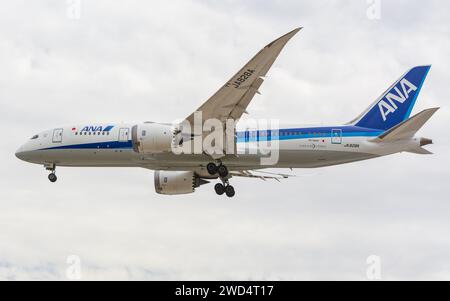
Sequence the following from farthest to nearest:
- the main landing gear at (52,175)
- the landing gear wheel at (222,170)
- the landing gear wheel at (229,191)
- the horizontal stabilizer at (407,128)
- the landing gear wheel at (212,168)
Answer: the main landing gear at (52,175)
the landing gear wheel at (229,191)
the landing gear wheel at (222,170)
the landing gear wheel at (212,168)
the horizontal stabilizer at (407,128)

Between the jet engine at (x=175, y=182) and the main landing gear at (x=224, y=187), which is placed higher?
the jet engine at (x=175, y=182)

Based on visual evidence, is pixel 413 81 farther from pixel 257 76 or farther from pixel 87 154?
pixel 87 154

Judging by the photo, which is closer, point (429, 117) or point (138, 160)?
point (429, 117)

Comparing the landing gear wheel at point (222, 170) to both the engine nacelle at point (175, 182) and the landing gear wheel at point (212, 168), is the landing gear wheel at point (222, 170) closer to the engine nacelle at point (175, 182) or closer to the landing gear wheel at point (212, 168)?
the landing gear wheel at point (212, 168)

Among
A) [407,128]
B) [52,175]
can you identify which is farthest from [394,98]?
[52,175]

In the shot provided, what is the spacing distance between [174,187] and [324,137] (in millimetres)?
9402

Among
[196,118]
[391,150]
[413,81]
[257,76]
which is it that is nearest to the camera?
[257,76]

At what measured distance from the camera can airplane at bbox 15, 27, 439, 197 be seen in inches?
1807

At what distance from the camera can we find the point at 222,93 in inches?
1706

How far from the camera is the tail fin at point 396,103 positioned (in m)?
51.7

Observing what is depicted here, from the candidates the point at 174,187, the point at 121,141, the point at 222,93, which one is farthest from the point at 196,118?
the point at 174,187

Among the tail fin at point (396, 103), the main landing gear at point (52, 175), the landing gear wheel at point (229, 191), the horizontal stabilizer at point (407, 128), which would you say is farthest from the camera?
the main landing gear at point (52, 175)

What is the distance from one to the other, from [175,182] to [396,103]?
1299cm

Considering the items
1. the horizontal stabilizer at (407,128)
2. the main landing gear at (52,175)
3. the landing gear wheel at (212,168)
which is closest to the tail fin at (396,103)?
the horizontal stabilizer at (407,128)
